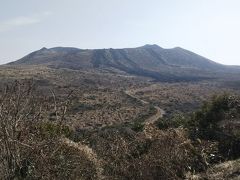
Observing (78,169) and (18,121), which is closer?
(18,121)

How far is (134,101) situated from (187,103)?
983cm

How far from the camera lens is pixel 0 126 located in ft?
23.1

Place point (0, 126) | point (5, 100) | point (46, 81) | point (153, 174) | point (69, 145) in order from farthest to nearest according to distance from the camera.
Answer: point (46, 81), point (69, 145), point (153, 174), point (5, 100), point (0, 126)

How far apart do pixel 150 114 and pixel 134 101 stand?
1753 cm

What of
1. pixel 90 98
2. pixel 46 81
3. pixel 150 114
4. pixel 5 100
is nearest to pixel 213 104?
pixel 5 100

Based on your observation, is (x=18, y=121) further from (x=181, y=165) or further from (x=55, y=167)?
(x=181, y=165)

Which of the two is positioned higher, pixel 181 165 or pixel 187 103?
pixel 181 165

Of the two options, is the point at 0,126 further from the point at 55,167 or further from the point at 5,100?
the point at 55,167

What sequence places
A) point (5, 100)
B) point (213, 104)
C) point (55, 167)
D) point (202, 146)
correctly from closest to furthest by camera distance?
1. point (5, 100)
2. point (55, 167)
3. point (202, 146)
4. point (213, 104)

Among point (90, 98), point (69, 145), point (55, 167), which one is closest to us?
point (55, 167)

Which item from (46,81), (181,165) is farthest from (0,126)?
(46,81)

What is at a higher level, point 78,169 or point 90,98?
point 78,169

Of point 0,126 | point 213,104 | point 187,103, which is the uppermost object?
point 0,126

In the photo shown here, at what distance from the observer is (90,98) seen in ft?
269
